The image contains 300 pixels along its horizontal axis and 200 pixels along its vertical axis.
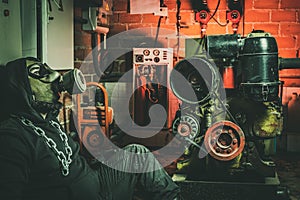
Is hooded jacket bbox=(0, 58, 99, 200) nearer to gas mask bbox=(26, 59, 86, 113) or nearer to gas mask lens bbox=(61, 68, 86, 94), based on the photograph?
gas mask bbox=(26, 59, 86, 113)

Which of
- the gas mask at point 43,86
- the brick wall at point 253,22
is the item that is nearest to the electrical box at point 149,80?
the brick wall at point 253,22

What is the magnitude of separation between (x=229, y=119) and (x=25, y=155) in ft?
4.86

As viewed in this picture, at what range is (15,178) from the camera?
1634mm

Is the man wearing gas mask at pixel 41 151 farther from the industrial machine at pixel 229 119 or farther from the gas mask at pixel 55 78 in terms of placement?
the industrial machine at pixel 229 119

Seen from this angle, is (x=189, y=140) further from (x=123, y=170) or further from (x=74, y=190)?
(x=74, y=190)

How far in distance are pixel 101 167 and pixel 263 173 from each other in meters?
1.11

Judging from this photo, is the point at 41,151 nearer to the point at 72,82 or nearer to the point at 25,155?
the point at 25,155

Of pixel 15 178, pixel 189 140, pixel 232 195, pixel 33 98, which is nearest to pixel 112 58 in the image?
pixel 189 140

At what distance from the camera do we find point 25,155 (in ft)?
5.59

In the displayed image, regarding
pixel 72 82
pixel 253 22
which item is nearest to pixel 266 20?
pixel 253 22

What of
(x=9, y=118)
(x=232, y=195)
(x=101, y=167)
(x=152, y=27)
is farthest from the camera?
(x=152, y=27)

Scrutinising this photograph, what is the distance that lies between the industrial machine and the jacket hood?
1134 millimetres

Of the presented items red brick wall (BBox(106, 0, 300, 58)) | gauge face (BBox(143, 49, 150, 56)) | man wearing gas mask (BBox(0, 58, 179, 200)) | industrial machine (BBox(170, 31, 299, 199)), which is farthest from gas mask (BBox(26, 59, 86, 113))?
red brick wall (BBox(106, 0, 300, 58))

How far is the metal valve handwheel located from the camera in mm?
2725
